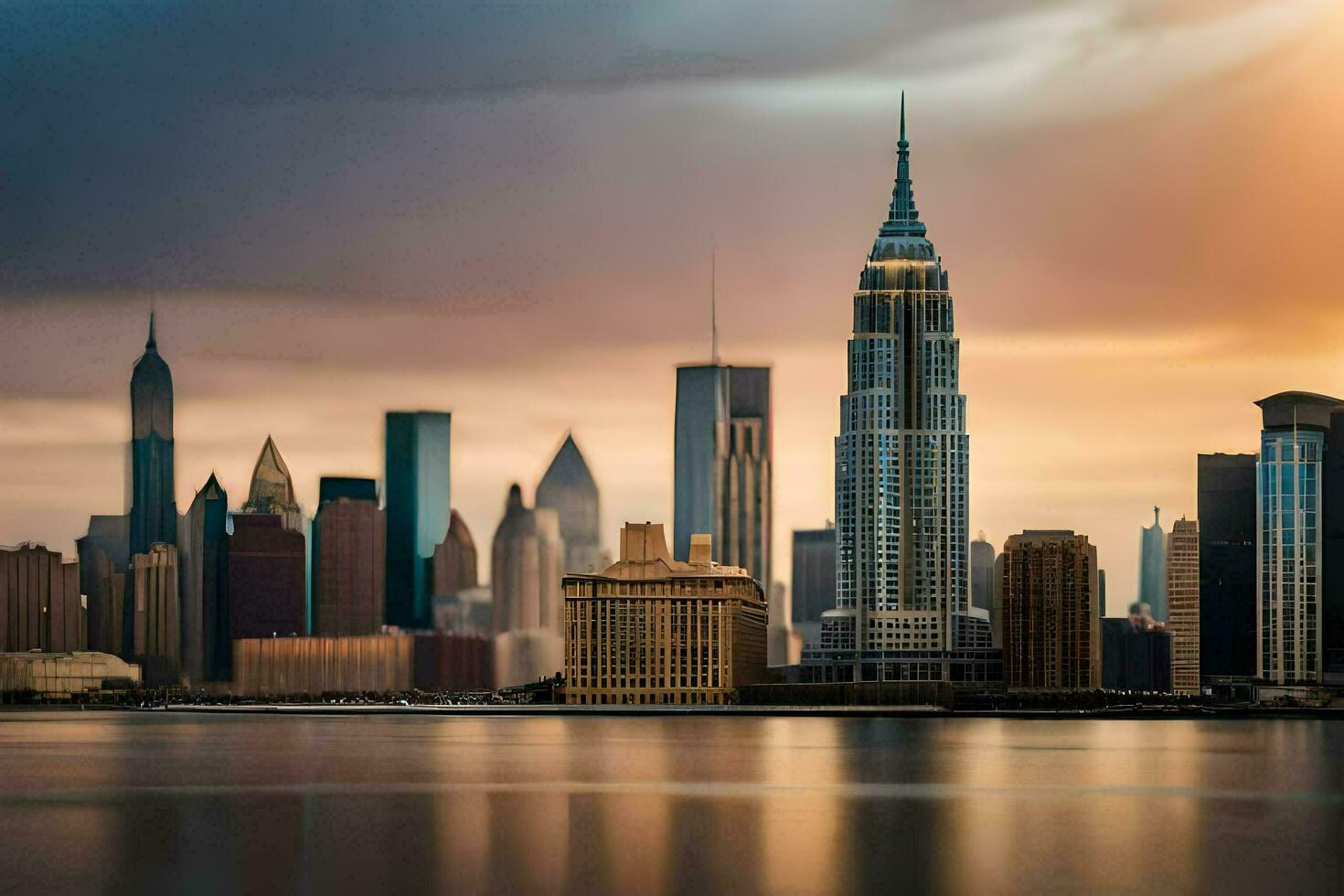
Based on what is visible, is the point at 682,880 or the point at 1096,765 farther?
the point at 1096,765

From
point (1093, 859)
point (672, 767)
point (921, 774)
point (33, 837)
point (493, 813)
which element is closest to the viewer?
point (1093, 859)

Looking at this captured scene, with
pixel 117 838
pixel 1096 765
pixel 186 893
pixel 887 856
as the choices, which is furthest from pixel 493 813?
pixel 1096 765

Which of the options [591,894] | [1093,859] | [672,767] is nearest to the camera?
[591,894]

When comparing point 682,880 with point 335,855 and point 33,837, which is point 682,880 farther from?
point 33,837

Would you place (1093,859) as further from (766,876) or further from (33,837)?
(33,837)

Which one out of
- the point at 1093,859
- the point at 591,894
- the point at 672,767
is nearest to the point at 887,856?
the point at 1093,859

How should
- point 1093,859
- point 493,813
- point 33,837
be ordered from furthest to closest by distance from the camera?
point 493,813 < point 33,837 < point 1093,859
